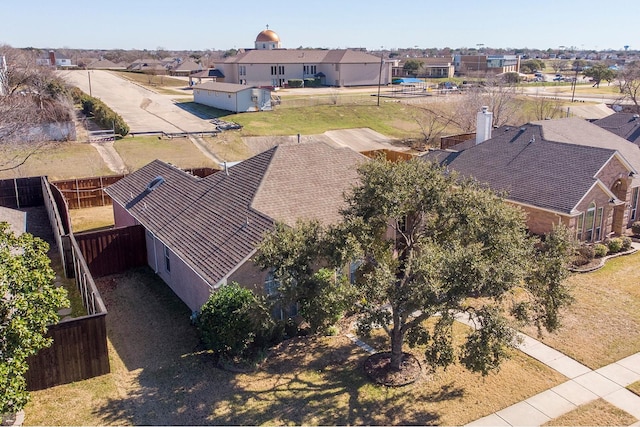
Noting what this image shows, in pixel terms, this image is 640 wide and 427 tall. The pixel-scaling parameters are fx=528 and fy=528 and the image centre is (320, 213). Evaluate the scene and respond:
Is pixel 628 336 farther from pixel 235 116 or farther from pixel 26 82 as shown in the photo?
pixel 26 82

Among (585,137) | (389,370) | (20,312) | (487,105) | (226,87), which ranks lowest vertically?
(389,370)

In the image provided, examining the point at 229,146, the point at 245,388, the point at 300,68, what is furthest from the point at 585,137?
the point at 300,68

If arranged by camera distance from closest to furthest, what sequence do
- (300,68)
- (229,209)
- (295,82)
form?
(229,209) → (295,82) → (300,68)

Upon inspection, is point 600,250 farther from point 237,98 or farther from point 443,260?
point 237,98

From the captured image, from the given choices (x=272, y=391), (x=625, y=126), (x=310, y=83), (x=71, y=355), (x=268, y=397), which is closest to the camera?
(x=268, y=397)

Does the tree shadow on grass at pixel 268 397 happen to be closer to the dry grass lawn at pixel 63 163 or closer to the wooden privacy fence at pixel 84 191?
the wooden privacy fence at pixel 84 191

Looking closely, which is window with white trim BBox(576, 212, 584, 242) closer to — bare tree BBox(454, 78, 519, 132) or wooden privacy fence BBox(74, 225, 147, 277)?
wooden privacy fence BBox(74, 225, 147, 277)

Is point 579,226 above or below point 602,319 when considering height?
above
